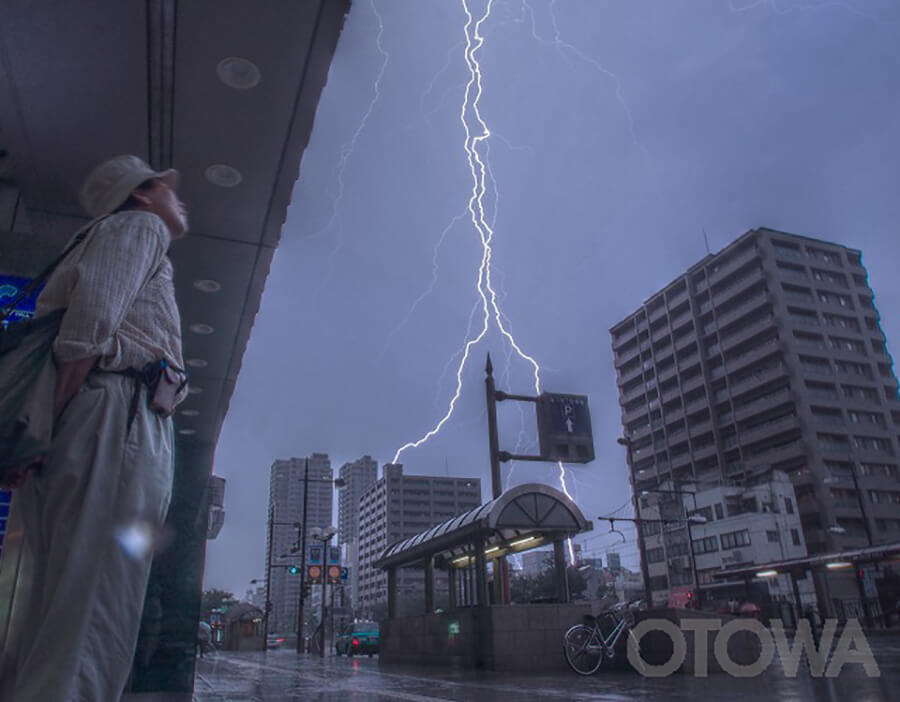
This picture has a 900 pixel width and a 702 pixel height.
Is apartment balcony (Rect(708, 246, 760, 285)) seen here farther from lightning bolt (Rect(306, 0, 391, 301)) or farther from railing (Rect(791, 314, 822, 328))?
lightning bolt (Rect(306, 0, 391, 301))

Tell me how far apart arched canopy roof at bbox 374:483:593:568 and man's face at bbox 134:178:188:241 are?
10867 millimetres

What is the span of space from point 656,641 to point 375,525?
13602cm

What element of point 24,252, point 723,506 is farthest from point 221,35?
point 723,506

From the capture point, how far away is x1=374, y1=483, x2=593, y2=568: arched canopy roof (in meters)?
12.5

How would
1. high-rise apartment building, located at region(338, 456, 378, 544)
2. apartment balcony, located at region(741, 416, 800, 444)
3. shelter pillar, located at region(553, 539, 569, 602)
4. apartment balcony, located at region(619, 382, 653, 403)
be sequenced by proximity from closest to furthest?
shelter pillar, located at region(553, 539, 569, 602) < apartment balcony, located at region(741, 416, 800, 444) < apartment balcony, located at region(619, 382, 653, 403) < high-rise apartment building, located at region(338, 456, 378, 544)

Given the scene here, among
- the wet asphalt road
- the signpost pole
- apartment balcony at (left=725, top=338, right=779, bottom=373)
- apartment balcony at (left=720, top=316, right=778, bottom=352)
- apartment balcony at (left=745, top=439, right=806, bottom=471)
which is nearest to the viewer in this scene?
the wet asphalt road

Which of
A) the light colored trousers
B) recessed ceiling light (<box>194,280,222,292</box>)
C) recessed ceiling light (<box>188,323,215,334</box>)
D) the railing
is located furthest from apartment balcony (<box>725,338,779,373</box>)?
the light colored trousers

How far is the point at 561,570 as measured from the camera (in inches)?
537

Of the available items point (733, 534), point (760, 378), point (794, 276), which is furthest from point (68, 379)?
point (794, 276)

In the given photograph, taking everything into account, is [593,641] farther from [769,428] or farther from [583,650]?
[769,428]

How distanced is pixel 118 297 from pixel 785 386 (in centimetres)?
6803

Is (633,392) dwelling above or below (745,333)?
below

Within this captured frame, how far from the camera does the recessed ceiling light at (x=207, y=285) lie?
7.12 metres

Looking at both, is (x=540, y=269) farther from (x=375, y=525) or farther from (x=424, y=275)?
(x=375, y=525)
